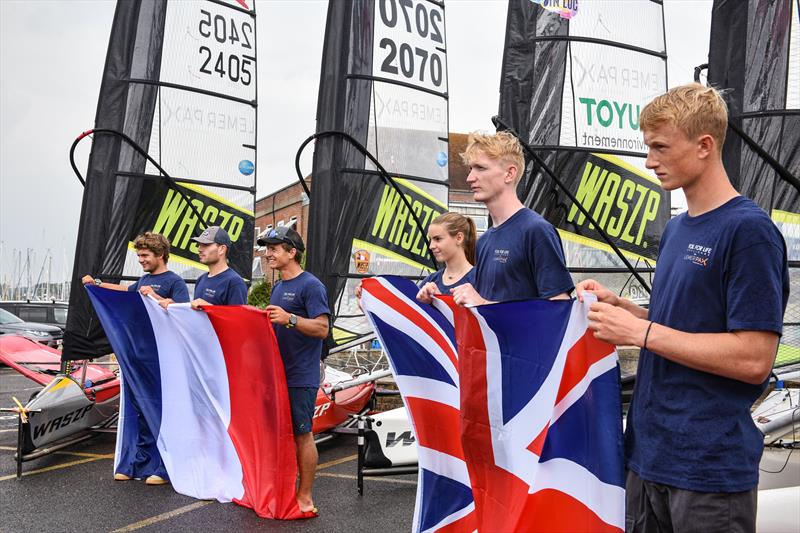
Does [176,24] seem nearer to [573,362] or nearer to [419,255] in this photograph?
[419,255]

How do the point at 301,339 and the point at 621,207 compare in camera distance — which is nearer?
the point at 301,339

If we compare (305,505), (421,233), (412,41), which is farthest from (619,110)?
(305,505)

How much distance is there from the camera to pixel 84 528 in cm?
514

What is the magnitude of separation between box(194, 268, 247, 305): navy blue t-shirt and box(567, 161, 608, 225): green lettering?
11.0 feet

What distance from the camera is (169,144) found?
9.85m

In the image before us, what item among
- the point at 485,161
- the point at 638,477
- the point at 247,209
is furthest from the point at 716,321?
the point at 247,209

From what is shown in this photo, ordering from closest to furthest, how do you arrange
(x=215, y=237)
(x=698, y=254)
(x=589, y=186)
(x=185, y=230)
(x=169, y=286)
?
(x=698, y=254), (x=215, y=237), (x=169, y=286), (x=589, y=186), (x=185, y=230)

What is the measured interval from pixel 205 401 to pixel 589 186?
13.9ft

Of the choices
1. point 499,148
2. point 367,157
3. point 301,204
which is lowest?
point 499,148

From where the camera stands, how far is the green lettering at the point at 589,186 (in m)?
7.65

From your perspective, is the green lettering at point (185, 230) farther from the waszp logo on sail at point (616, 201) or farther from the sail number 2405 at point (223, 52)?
the waszp logo on sail at point (616, 201)

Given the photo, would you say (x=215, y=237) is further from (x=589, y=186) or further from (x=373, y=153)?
(x=589, y=186)

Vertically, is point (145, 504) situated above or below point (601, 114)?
below

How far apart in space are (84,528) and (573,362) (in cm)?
394
